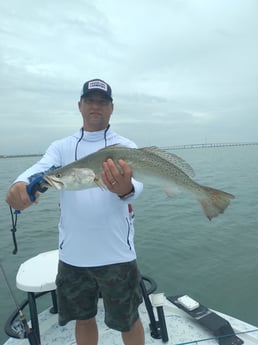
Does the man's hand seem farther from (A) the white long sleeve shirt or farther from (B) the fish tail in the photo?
(B) the fish tail

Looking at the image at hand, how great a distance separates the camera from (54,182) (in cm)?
311

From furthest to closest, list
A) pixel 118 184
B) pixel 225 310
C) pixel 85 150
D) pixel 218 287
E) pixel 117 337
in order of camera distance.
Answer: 1. pixel 218 287
2. pixel 225 310
3. pixel 117 337
4. pixel 85 150
5. pixel 118 184

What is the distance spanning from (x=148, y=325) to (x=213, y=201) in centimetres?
223

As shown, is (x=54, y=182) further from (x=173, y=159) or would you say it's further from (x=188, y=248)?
(x=188, y=248)

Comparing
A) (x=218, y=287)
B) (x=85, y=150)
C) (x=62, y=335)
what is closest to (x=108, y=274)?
(x=85, y=150)

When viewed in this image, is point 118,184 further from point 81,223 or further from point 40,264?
point 40,264

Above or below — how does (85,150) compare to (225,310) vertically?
above

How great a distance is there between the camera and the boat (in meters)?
3.96

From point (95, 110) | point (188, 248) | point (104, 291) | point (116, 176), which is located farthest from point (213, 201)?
point (188, 248)

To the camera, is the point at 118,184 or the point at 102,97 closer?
the point at 118,184

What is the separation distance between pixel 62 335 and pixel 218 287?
4.29 meters

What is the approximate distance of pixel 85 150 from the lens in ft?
11.9

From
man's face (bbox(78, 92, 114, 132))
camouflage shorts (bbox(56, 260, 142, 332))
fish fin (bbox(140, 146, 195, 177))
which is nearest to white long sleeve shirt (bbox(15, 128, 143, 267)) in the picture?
camouflage shorts (bbox(56, 260, 142, 332))

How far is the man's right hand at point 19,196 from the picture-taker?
2986 mm
